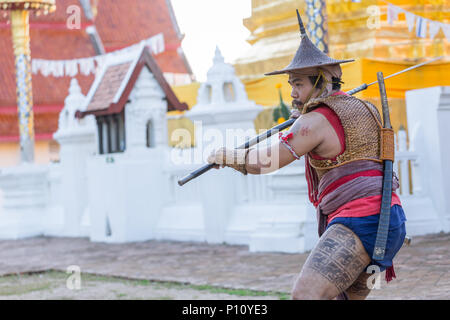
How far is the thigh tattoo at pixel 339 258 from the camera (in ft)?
12.4

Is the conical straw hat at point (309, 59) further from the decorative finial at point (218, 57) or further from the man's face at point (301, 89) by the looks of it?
the decorative finial at point (218, 57)

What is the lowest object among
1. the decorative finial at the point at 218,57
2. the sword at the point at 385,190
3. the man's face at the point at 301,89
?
the sword at the point at 385,190

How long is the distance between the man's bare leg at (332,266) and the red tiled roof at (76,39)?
18.2 metres

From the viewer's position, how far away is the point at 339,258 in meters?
3.81

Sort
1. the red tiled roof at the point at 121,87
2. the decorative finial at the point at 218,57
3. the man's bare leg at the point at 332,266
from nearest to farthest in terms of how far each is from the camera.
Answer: the man's bare leg at the point at 332,266, the decorative finial at the point at 218,57, the red tiled roof at the point at 121,87

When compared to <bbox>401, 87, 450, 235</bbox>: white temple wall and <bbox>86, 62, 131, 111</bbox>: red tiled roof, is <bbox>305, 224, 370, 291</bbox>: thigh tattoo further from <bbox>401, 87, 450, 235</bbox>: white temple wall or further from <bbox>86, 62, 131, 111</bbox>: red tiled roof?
<bbox>86, 62, 131, 111</bbox>: red tiled roof

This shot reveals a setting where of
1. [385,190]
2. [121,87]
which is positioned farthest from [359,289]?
[121,87]

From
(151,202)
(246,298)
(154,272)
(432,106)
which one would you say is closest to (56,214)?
(151,202)

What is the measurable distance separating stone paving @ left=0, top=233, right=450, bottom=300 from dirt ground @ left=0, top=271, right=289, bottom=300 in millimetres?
178

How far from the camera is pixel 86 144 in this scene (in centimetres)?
1321

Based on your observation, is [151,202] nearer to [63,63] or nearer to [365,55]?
[365,55]

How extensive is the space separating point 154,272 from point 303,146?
186 inches

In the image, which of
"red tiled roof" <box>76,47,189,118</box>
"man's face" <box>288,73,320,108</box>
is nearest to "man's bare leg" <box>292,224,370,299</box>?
"man's face" <box>288,73,320,108</box>

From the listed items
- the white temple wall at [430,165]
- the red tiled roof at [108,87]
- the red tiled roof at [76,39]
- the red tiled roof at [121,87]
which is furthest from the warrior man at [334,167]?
the red tiled roof at [76,39]
